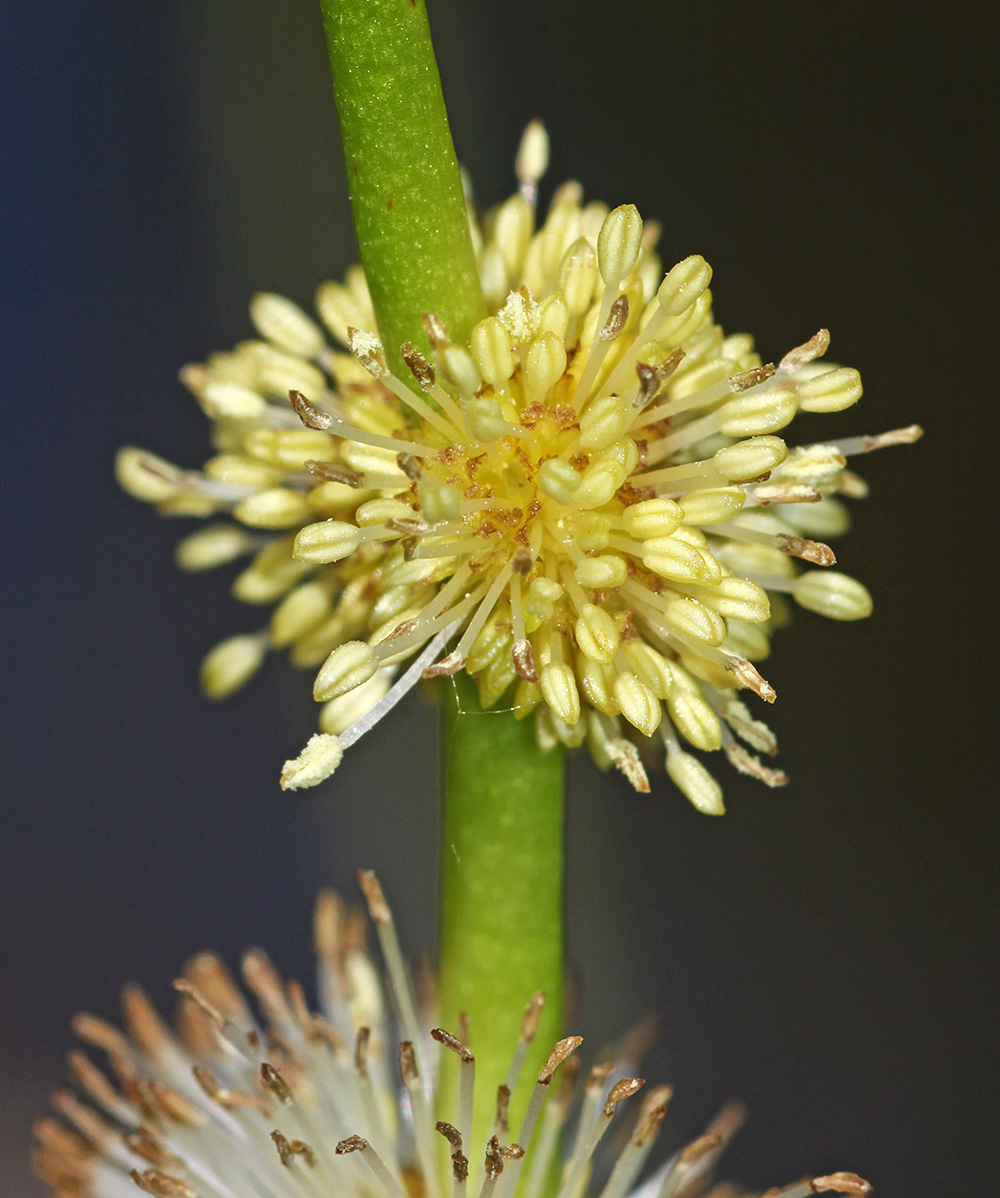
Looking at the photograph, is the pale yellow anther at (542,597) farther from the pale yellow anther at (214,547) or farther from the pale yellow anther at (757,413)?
the pale yellow anther at (214,547)

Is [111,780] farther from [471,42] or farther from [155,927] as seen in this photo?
[471,42]

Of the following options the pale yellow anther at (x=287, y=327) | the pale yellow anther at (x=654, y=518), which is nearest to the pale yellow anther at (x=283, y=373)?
the pale yellow anther at (x=287, y=327)

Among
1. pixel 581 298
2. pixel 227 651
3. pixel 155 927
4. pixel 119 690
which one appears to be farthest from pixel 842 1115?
pixel 581 298

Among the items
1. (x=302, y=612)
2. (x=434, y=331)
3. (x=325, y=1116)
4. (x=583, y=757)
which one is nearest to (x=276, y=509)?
(x=302, y=612)

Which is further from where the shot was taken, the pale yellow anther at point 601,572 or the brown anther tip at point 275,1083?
the brown anther tip at point 275,1083

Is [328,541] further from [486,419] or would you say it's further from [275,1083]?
[275,1083]

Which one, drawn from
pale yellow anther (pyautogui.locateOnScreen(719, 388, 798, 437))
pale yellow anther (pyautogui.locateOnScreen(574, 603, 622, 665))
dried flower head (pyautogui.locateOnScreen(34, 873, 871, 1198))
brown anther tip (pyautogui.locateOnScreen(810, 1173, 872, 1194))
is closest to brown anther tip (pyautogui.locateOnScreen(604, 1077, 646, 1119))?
dried flower head (pyautogui.locateOnScreen(34, 873, 871, 1198))

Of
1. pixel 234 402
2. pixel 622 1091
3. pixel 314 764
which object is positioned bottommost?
pixel 622 1091
